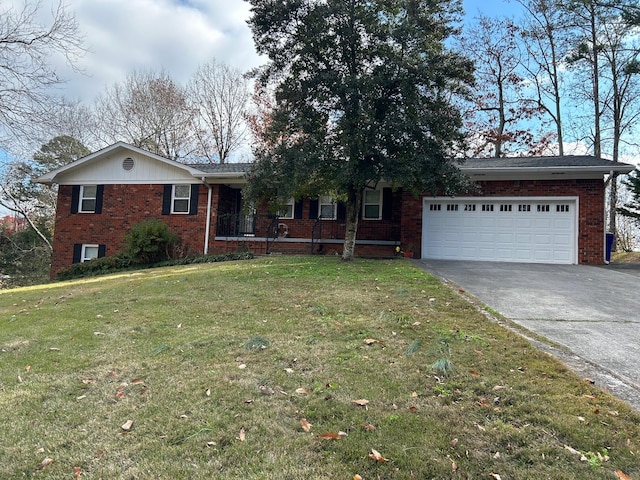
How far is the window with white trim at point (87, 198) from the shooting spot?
1579 cm

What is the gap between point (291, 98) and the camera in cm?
1002

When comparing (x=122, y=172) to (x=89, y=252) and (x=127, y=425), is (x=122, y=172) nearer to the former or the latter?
(x=89, y=252)

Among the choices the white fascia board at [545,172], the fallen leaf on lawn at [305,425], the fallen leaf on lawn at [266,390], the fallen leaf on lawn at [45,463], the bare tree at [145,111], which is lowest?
the fallen leaf on lawn at [45,463]

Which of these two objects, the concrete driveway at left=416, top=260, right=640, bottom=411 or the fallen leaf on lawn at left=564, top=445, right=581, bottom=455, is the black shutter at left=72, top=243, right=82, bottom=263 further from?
the fallen leaf on lawn at left=564, top=445, right=581, bottom=455

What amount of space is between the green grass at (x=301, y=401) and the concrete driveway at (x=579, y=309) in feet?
1.19

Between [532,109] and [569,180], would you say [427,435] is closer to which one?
[569,180]

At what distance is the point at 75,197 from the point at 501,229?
15940mm

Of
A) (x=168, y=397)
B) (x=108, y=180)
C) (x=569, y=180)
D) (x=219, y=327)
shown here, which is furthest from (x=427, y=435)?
(x=108, y=180)

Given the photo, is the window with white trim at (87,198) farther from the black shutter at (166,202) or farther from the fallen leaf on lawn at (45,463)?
the fallen leaf on lawn at (45,463)

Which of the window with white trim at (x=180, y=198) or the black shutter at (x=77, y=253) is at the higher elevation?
the window with white trim at (x=180, y=198)

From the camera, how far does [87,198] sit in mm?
15859

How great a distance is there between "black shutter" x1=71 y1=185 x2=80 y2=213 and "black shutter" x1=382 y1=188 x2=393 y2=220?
1206 centimetres

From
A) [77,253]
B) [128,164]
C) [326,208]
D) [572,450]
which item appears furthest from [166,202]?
[572,450]

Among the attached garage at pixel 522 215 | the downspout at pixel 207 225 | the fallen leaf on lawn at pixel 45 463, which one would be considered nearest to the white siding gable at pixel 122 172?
the downspout at pixel 207 225
